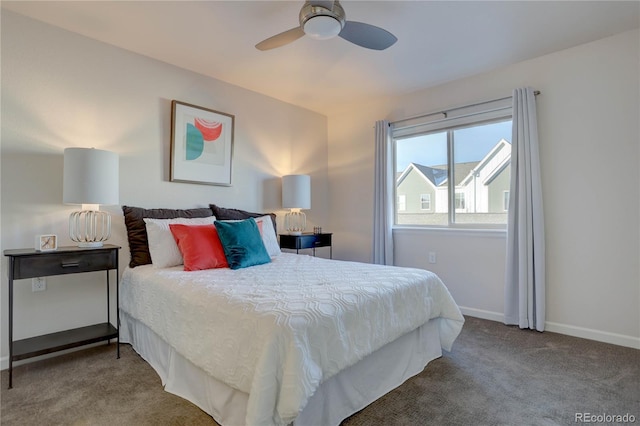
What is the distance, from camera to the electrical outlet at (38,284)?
2348 mm

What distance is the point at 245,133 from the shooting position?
3711 mm

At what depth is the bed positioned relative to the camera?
4.26ft

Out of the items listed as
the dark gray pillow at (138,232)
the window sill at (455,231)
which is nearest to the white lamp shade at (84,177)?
the dark gray pillow at (138,232)

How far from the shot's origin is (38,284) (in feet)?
7.76

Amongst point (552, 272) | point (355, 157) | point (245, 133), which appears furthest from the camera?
point (355, 157)

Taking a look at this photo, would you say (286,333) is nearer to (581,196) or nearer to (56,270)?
(56,270)

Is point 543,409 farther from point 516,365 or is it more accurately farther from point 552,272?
point 552,272

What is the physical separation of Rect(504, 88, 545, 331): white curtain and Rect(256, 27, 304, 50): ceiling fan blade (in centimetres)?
218

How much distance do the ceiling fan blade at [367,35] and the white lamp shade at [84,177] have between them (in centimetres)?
189

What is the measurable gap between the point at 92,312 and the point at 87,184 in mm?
1085

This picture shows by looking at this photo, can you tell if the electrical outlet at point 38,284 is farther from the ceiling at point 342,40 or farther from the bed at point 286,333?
the ceiling at point 342,40

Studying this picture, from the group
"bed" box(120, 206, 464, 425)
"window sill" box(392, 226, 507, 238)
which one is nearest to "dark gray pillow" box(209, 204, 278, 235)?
"bed" box(120, 206, 464, 425)

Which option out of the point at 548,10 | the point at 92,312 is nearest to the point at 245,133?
the point at 92,312

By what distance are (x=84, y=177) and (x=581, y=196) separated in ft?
12.8
